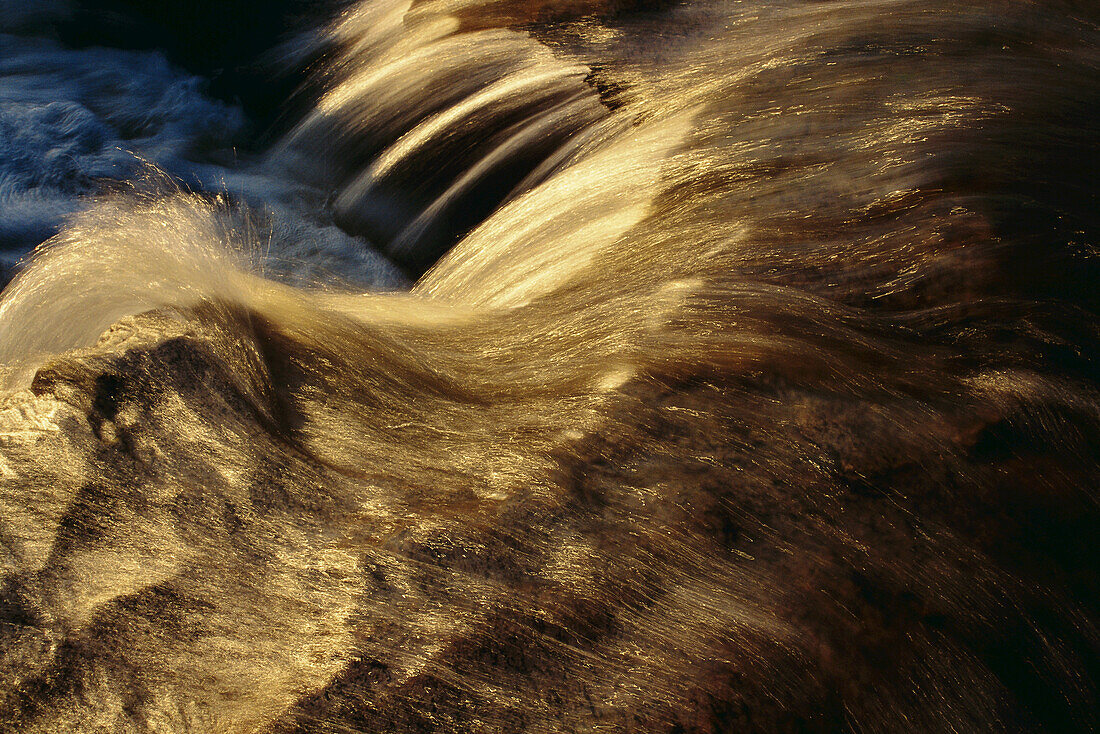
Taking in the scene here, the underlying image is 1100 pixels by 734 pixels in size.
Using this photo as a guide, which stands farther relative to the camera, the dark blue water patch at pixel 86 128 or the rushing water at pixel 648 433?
the dark blue water patch at pixel 86 128

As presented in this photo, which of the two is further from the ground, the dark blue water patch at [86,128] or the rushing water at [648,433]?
the dark blue water patch at [86,128]

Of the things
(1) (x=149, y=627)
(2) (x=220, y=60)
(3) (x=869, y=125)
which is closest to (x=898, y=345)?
(3) (x=869, y=125)

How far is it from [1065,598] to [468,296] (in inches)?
53.7

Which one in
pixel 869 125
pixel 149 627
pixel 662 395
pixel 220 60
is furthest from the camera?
pixel 220 60

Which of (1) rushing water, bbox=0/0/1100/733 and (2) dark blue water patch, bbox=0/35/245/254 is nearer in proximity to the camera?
(1) rushing water, bbox=0/0/1100/733

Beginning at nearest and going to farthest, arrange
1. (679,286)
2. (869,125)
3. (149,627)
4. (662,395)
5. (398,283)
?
1. (149,627)
2. (662,395)
3. (679,286)
4. (869,125)
5. (398,283)

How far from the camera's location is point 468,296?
1902 mm

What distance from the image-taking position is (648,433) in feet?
3.79

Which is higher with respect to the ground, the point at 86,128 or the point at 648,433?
the point at 86,128

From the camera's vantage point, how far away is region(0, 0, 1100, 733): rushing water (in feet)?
2.98

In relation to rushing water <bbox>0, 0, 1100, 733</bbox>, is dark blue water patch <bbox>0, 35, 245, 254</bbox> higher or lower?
higher

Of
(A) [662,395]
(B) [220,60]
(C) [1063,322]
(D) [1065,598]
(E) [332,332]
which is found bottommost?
(D) [1065,598]

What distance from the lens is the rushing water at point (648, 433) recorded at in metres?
0.91

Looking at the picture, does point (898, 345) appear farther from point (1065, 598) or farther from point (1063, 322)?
point (1065, 598)
